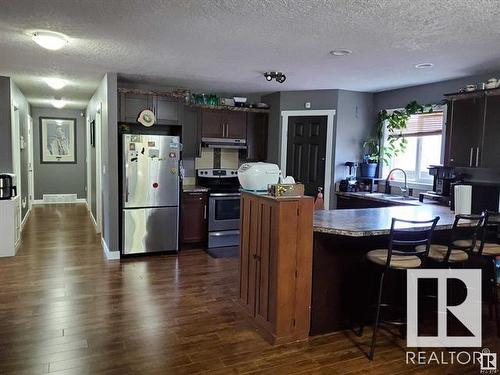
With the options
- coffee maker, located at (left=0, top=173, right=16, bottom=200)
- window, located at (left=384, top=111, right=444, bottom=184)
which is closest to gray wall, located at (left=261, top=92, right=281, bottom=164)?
window, located at (left=384, top=111, right=444, bottom=184)

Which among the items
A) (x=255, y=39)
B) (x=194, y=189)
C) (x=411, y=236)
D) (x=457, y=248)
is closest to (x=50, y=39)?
(x=255, y=39)

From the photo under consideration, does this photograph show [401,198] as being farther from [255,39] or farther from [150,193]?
[150,193]

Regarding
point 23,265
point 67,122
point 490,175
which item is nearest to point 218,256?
point 23,265

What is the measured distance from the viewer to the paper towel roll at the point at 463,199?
352cm

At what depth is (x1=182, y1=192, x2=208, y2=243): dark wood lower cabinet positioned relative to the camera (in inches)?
216

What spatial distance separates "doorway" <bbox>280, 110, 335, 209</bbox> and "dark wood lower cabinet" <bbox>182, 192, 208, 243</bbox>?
134 cm

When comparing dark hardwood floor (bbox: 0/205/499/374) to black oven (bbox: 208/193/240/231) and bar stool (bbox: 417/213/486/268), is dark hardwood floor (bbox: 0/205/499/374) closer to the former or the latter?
bar stool (bbox: 417/213/486/268)

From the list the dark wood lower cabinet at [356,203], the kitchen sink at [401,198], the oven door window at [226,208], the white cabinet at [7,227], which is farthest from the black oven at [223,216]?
the white cabinet at [7,227]

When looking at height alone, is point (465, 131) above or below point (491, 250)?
above

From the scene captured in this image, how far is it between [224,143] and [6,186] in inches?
115

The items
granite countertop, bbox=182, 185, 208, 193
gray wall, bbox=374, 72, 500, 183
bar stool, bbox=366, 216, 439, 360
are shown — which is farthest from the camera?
granite countertop, bbox=182, 185, 208, 193

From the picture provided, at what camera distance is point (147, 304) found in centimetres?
351

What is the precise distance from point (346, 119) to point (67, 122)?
22.7 ft

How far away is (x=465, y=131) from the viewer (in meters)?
Answer: 4.18
